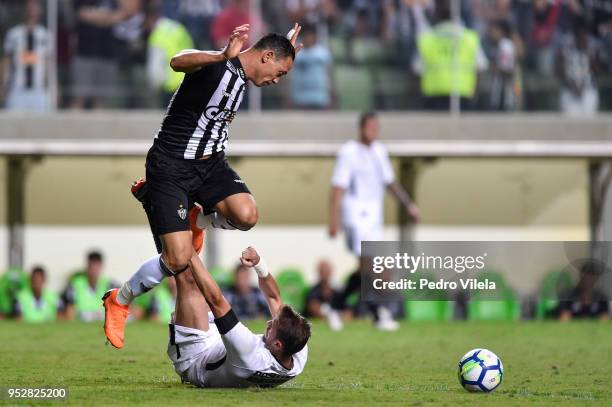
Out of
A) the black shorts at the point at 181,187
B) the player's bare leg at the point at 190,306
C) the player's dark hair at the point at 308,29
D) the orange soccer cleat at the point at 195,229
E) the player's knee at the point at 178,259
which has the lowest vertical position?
the player's bare leg at the point at 190,306

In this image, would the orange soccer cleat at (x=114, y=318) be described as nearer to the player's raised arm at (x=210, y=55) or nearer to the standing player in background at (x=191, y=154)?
the standing player in background at (x=191, y=154)

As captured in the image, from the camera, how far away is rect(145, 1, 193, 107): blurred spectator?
669 inches

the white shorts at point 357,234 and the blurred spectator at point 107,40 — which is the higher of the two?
the blurred spectator at point 107,40

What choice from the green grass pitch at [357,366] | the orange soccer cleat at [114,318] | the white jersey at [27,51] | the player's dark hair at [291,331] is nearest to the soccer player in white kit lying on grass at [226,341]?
the player's dark hair at [291,331]

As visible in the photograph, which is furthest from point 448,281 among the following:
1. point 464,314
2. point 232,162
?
point 232,162

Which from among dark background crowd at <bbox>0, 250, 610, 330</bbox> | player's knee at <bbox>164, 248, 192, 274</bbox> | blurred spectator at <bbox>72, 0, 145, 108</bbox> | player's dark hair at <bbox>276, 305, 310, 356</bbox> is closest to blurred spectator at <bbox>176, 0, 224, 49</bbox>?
blurred spectator at <bbox>72, 0, 145, 108</bbox>

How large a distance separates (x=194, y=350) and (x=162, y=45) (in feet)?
31.0

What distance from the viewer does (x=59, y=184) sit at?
19.0 m

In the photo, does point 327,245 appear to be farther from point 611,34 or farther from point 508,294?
point 611,34

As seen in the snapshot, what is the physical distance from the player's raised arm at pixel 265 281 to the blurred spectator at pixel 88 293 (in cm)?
823

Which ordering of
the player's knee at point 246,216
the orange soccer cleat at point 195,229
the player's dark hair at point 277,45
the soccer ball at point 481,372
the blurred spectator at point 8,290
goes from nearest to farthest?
the soccer ball at point 481,372 → the player's dark hair at point 277,45 → the player's knee at point 246,216 → the orange soccer cleat at point 195,229 → the blurred spectator at point 8,290

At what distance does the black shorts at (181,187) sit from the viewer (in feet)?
29.9

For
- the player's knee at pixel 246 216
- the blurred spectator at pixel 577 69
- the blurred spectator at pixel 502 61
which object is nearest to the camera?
the player's knee at pixel 246 216

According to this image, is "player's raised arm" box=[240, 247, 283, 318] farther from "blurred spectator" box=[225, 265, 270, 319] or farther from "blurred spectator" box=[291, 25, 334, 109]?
"blurred spectator" box=[291, 25, 334, 109]
